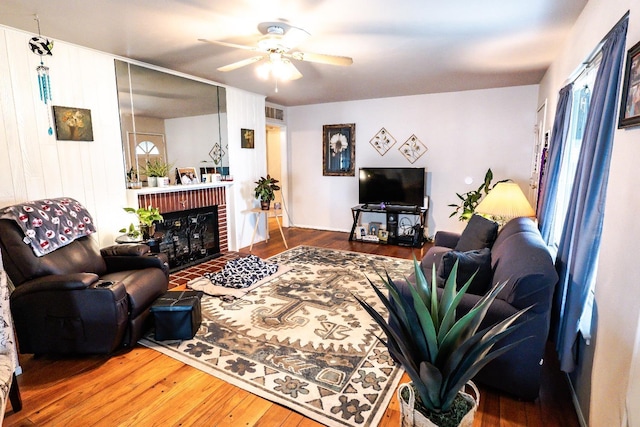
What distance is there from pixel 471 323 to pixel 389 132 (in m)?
Result: 4.88

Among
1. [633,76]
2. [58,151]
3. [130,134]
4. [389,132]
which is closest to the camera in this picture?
[633,76]

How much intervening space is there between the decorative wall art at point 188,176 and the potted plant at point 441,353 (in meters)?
3.69

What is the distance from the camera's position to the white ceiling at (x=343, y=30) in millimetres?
2285

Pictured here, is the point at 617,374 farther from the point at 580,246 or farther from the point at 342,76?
the point at 342,76

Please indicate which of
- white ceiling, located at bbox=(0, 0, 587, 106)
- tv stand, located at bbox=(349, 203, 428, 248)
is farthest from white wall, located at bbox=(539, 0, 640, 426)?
tv stand, located at bbox=(349, 203, 428, 248)

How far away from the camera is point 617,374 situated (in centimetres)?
129

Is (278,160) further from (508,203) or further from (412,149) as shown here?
(508,203)

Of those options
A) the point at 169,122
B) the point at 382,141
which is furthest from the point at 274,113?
the point at 169,122

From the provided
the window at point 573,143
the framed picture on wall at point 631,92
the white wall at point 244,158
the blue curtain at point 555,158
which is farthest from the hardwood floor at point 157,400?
the white wall at point 244,158

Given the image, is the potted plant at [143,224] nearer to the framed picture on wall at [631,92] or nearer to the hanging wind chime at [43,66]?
the hanging wind chime at [43,66]

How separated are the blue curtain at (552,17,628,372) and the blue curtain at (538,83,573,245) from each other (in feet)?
3.01

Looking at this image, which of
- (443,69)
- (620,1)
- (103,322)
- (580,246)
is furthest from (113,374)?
(443,69)

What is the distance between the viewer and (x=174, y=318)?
8.16 feet

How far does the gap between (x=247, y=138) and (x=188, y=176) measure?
1.22 meters
